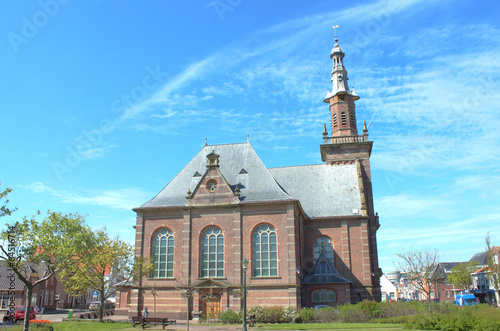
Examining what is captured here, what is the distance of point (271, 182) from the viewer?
3881 centimetres

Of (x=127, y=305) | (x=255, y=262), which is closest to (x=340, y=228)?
(x=255, y=262)

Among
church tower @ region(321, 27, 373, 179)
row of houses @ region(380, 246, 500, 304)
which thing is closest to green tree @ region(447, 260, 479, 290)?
row of houses @ region(380, 246, 500, 304)

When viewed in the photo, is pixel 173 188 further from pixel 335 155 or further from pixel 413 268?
pixel 413 268

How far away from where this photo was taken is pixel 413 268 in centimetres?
3934

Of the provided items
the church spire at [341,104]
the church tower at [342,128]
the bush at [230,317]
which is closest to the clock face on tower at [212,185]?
the bush at [230,317]

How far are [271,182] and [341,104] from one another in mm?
A: 18352

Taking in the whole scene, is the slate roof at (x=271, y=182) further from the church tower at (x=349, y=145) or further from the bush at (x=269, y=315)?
the bush at (x=269, y=315)

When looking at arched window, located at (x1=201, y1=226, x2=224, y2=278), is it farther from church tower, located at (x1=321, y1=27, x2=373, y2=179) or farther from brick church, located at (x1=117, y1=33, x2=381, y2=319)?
church tower, located at (x1=321, y1=27, x2=373, y2=179)

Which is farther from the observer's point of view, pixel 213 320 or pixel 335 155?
pixel 335 155

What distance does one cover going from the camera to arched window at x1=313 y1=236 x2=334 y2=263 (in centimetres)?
4141

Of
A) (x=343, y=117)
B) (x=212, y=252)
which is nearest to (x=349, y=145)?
(x=343, y=117)

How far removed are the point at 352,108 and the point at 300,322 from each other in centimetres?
2912

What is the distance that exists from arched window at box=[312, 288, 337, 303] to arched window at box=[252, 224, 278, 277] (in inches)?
202

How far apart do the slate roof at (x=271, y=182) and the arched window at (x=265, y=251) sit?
9.58 feet
